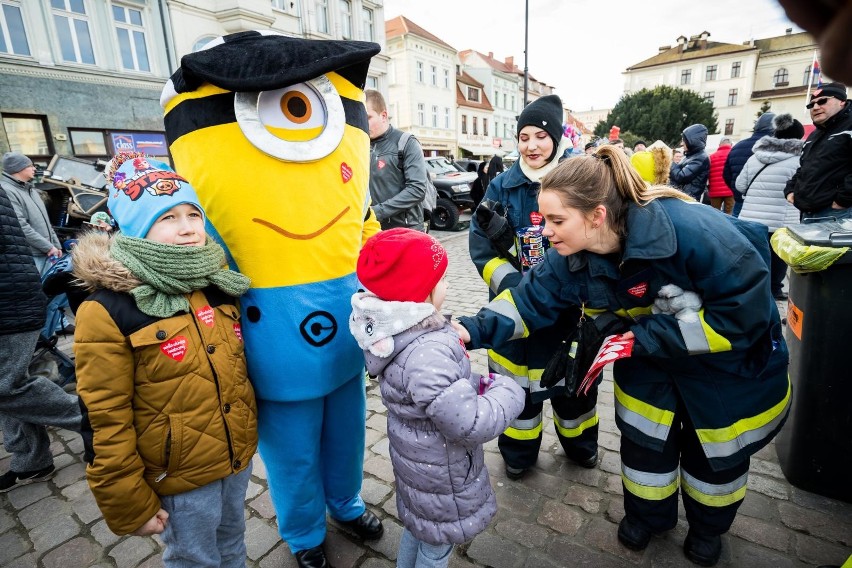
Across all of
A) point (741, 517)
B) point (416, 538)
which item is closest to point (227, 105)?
point (416, 538)

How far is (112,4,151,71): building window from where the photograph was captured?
13047mm

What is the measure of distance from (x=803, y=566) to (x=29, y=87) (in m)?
15.7

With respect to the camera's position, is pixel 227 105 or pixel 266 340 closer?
pixel 227 105

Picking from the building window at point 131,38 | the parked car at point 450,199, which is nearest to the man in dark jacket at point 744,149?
the parked car at point 450,199

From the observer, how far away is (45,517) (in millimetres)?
2471

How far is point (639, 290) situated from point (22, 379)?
10.8 ft

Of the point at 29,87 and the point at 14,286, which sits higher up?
the point at 29,87

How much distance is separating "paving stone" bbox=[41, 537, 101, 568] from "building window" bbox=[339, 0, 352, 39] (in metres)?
23.6

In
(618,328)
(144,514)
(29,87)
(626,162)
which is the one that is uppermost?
(29,87)

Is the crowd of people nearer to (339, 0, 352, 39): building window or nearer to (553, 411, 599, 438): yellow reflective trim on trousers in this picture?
(553, 411, 599, 438): yellow reflective trim on trousers

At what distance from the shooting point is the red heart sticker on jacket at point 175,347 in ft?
4.70

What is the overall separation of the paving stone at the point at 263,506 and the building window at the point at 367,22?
24809 millimetres

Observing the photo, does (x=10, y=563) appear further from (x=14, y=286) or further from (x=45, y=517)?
(x=14, y=286)

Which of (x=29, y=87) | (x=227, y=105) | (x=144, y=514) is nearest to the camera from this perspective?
(x=144, y=514)
